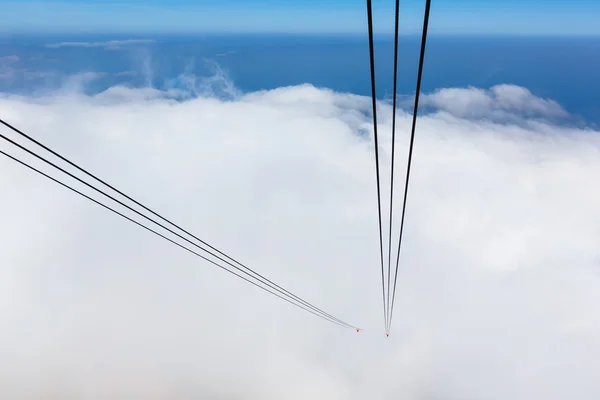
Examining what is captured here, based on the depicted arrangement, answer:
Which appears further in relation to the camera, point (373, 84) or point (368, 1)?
point (373, 84)

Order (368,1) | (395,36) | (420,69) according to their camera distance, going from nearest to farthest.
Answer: (368,1) < (395,36) < (420,69)

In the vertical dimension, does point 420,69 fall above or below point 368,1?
above

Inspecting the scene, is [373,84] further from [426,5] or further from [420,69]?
[426,5]

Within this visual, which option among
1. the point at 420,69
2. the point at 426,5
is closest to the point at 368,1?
the point at 426,5

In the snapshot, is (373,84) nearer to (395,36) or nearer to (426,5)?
(395,36)

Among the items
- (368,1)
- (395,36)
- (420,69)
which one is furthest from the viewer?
(420,69)

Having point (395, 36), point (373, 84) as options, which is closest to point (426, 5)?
point (395, 36)

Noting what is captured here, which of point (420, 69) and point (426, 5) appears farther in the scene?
point (420, 69)

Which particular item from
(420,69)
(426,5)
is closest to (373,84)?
(420,69)

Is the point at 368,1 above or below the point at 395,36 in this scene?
below
